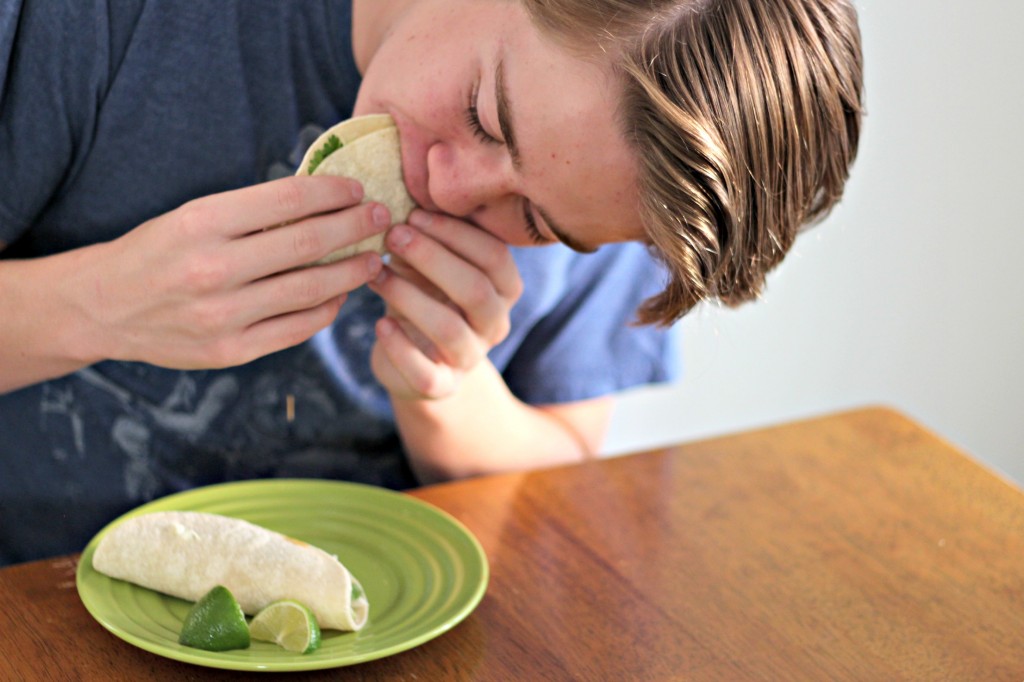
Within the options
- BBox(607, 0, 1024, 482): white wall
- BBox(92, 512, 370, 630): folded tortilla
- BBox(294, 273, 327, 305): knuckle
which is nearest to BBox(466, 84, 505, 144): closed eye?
BBox(294, 273, 327, 305): knuckle

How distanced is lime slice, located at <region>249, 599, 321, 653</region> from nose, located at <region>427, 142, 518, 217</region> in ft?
1.45

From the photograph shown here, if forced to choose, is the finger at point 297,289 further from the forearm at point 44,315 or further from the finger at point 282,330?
the forearm at point 44,315

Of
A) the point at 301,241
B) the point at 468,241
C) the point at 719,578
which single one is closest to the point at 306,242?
the point at 301,241

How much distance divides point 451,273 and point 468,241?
0.04 metres

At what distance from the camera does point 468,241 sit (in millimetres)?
1195

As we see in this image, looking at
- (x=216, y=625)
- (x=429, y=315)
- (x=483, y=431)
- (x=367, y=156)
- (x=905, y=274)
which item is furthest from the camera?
(x=905, y=274)

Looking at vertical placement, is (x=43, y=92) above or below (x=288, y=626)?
above

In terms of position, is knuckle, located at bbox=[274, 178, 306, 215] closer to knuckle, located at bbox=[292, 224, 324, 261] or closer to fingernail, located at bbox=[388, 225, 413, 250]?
knuckle, located at bbox=[292, 224, 324, 261]

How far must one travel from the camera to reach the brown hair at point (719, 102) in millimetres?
970

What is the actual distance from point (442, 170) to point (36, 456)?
2.19ft

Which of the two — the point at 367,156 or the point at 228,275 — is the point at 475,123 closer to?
the point at 367,156

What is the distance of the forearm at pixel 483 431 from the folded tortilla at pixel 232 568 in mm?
434

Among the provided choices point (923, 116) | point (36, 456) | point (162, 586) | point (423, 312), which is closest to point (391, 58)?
point (423, 312)

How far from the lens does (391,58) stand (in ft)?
3.66
